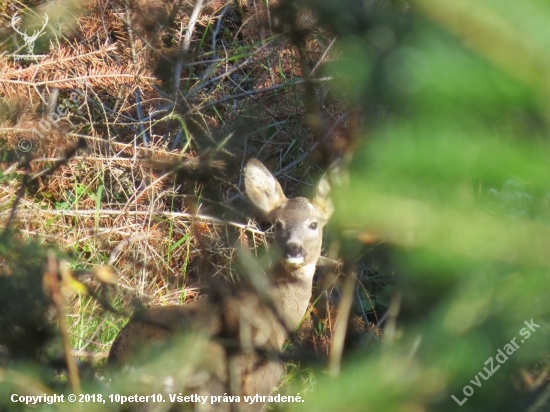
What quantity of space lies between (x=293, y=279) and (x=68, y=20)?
8.63ft

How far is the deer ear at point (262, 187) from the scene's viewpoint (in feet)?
17.7

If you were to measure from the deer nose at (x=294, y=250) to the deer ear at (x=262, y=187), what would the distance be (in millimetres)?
598

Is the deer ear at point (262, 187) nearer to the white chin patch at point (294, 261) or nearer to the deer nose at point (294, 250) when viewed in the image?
the deer nose at point (294, 250)

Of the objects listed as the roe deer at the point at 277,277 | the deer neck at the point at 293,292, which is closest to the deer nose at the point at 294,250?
the roe deer at the point at 277,277

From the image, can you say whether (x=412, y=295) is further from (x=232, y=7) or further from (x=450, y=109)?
(x=232, y=7)

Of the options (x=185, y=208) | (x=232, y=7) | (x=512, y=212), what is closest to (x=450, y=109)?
(x=512, y=212)

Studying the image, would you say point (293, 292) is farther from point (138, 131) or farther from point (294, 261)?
point (138, 131)

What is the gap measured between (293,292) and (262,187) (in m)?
0.92

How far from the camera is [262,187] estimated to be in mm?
5480

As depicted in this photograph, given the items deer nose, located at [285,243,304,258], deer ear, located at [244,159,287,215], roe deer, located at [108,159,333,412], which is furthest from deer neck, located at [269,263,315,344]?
deer ear, located at [244,159,287,215]

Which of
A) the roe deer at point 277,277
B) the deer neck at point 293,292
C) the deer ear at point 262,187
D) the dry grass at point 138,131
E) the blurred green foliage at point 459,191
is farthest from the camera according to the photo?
the deer ear at point 262,187

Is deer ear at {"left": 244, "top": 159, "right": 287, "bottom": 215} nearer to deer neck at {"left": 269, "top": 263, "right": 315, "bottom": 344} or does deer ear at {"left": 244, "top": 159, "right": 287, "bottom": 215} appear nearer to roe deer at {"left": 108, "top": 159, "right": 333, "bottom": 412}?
roe deer at {"left": 108, "top": 159, "right": 333, "bottom": 412}

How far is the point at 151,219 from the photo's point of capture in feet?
17.7

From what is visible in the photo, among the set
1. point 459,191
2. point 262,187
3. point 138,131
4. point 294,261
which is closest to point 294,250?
point 294,261
